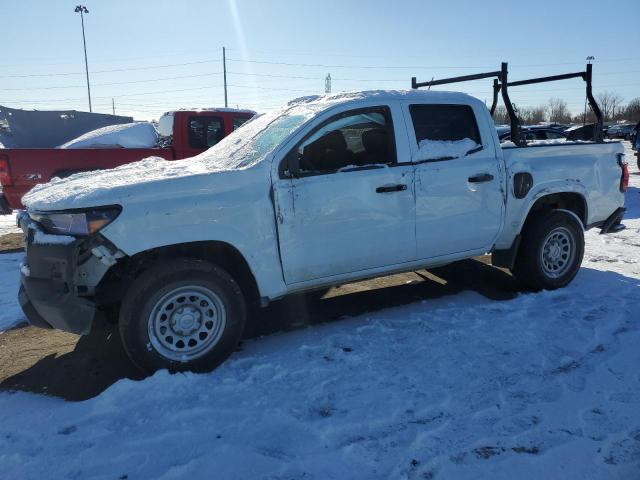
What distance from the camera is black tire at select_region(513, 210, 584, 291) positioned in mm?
4969

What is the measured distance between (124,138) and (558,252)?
800 cm

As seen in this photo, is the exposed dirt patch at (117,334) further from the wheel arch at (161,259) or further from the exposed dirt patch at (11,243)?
the exposed dirt patch at (11,243)

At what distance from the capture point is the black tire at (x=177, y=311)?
3.34 m

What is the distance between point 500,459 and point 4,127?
17.7m

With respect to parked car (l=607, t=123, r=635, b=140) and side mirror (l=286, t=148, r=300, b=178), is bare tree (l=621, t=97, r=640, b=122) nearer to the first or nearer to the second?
parked car (l=607, t=123, r=635, b=140)

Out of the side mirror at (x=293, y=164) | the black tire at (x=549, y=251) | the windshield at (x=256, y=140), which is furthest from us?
the black tire at (x=549, y=251)

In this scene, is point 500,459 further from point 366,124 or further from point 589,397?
point 366,124

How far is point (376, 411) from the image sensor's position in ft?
9.82

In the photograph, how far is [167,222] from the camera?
11.0 feet

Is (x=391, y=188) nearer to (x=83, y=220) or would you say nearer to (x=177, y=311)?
(x=177, y=311)

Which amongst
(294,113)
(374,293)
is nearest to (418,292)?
(374,293)

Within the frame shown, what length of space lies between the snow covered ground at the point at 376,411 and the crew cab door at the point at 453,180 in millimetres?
776

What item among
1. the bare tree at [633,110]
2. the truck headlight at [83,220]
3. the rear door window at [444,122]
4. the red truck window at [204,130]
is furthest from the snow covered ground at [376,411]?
the bare tree at [633,110]

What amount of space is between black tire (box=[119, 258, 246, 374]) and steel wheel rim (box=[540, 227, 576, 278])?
10.7 ft
